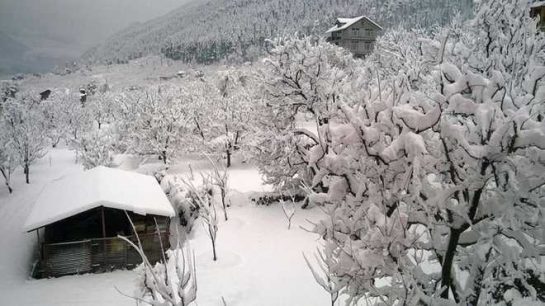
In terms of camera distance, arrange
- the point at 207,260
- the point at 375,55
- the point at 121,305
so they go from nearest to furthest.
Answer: the point at 121,305, the point at 207,260, the point at 375,55

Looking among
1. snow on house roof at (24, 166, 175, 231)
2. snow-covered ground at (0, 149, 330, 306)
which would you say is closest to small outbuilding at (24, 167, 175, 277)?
snow on house roof at (24, 166, 175, 231)

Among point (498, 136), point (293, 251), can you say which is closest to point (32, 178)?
point (293, 251)

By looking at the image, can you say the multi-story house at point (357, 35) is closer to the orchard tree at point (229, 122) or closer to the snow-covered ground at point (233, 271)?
the orchard tree at point (229, 122)

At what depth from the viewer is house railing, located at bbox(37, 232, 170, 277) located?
19.1m

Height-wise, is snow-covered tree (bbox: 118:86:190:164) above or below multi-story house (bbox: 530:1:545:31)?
below

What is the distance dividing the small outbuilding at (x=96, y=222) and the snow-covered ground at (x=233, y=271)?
79 cm

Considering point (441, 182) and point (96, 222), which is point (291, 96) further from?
point (441, 182)

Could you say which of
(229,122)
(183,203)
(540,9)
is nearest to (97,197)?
(183,203)

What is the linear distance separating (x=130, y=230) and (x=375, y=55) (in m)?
44.4

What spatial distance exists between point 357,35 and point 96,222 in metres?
64.2

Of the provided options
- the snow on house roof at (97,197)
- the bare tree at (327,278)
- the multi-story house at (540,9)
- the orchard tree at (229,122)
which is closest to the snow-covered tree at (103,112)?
the orchard tree at (229,122)

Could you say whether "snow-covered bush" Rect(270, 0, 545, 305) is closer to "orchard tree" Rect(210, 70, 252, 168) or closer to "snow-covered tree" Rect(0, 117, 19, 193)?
"orchard tree" Rect(210, 70, 252, 168)

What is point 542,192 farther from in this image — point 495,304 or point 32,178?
point 32,178

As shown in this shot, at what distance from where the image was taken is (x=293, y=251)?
18859 millimetres
